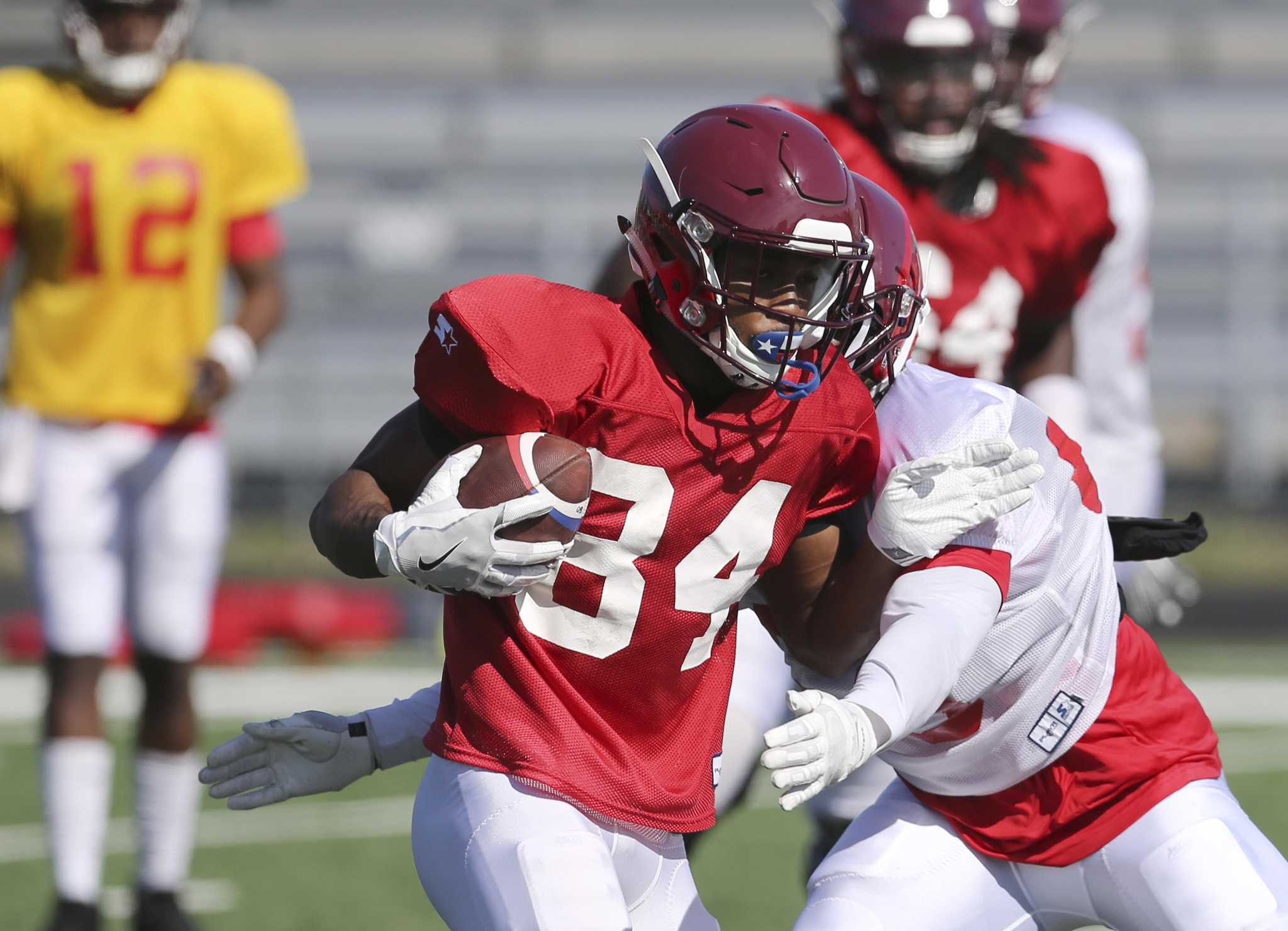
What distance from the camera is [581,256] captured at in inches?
432

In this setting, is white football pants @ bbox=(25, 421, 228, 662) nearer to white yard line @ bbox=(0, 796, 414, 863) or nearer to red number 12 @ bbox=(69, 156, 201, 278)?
red number 12 @ bbox=(69, 156, 201, 278)

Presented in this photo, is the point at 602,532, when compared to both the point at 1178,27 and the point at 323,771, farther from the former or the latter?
the point at 1178,27

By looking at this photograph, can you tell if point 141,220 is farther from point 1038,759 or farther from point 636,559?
point 1038,759

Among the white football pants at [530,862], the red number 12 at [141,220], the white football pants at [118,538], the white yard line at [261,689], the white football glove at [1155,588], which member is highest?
the white football pants at [530,862]

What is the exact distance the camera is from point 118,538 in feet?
13.8

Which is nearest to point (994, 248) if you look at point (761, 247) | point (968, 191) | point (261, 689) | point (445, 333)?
point (968, 191)

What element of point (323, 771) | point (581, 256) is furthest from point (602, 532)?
point (581, 256)

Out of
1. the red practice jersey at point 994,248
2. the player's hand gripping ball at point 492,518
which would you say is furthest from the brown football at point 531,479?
the red practice jersey at point 994,248

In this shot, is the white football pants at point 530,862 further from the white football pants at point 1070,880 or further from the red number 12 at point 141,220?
the red number 12 at point 141,220

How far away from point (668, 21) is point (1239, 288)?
500cm

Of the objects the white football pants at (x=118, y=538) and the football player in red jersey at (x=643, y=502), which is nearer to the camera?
the football player in red jersey at (x=643, y=502)

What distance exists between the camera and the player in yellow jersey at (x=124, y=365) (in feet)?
13.4

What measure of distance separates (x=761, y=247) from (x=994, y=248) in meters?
1.46

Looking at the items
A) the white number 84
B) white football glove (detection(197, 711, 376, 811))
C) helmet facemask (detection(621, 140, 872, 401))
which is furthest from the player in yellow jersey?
helmet facemask (detection(621, 140, 872, 401))
